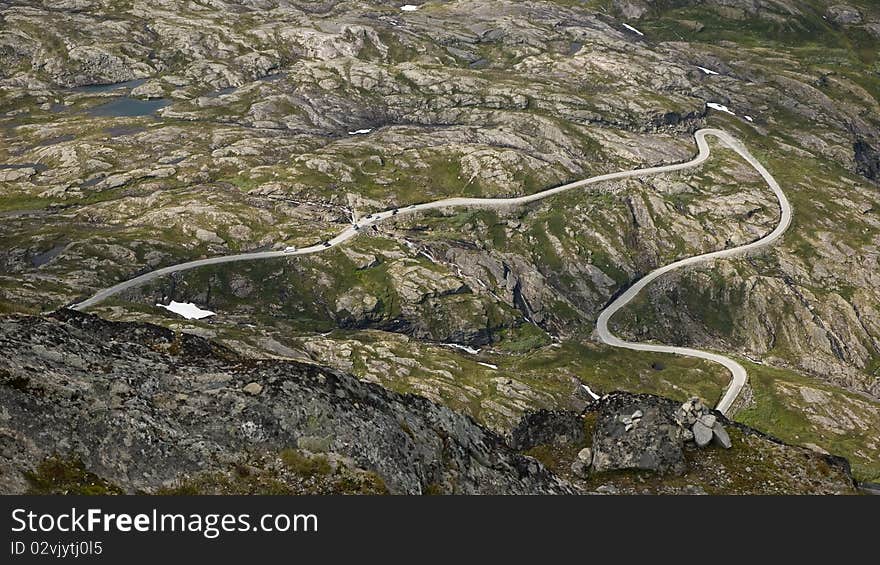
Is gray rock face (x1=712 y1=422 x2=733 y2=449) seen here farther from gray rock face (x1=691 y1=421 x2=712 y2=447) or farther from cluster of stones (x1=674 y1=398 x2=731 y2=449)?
gray rock face (x1=691 y1=421 x2=712 y2=447)

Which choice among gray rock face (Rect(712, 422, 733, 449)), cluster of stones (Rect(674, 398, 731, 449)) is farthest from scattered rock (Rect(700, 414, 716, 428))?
gray rock face (Rect(712, 422, 733, 449))

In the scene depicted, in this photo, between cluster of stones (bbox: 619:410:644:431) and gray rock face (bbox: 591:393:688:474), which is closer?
gray rock face (bbox: 591:393:688:474)

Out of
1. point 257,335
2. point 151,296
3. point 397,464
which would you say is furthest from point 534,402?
point 397,464

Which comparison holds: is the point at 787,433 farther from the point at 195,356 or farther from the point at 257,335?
the point at 195,356

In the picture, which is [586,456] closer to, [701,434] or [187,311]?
[701,434]

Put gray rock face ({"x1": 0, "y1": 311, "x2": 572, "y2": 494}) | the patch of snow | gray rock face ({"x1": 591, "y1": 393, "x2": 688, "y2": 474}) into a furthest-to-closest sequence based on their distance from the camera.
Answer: the patch of snow
gray rock face ({"x1": 591, "y1": 393, "x2": 688, "y2": 474})
gray rock face ({"x1": 0, "y1": 311, "x2": 572, "y2": 494})

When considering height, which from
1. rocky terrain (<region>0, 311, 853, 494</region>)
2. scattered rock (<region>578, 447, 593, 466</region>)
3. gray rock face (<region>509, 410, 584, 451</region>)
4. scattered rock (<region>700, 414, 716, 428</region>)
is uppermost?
rocky terrain (<region>0, 311, 853, 494</region>)

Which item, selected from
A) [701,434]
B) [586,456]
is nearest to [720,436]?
[701,434]
